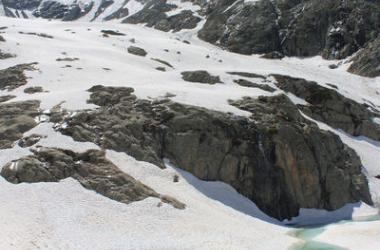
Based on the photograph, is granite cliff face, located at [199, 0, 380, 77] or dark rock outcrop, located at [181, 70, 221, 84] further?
granite cliff face, located at [199, 0, 380, 77]

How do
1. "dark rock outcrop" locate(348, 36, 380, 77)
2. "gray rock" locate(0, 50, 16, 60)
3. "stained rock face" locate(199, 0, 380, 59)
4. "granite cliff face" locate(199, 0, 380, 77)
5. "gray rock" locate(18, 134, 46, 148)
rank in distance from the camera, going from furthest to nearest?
"stained rock face" locate(199, 0, 380, 59) < "granite cliff face" locate(199, 0, 380, 77) < "dark rock outcrop" locate(348, 36, 380, 77) < "gray rock" locate(0, 50, 16, 60) < "gray rock" locate(18, 134, 46, 148)

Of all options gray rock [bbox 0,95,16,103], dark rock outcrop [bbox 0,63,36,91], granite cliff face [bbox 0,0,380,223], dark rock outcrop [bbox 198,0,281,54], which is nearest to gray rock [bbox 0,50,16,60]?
granite cliff face [bbox 0,0,380,223]

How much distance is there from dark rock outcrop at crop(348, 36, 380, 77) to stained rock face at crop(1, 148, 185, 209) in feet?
199

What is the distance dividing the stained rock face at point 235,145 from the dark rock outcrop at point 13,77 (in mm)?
11279

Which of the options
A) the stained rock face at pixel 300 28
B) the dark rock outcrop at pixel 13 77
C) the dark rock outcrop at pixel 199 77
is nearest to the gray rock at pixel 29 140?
the dark rock outcrop at pixel 13 77

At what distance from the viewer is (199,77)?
55125 millimetres

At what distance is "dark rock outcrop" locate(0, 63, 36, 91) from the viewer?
51938 millimetres

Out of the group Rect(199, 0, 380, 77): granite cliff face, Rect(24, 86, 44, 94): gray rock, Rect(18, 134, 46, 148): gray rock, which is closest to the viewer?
Rect(18, 134, 46, 148): gray rock

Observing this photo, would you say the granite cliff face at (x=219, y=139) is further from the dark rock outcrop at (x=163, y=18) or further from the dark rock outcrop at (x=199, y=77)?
the dark rock outcrop at (x=163, y=18)

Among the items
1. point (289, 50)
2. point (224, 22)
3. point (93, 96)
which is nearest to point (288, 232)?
point (93, 96)

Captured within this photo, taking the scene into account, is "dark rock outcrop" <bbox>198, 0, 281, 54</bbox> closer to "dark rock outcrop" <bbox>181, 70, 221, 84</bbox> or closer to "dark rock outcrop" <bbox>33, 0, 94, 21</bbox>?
"dark rock outcrop" <bbox>181, 70, 221, 84</bbox>

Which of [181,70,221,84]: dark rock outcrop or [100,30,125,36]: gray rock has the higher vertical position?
[181,70,221,84]: dark rock outcrop

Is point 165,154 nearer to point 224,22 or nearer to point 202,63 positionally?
point 202,63

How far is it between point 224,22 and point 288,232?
8371 centimetres
